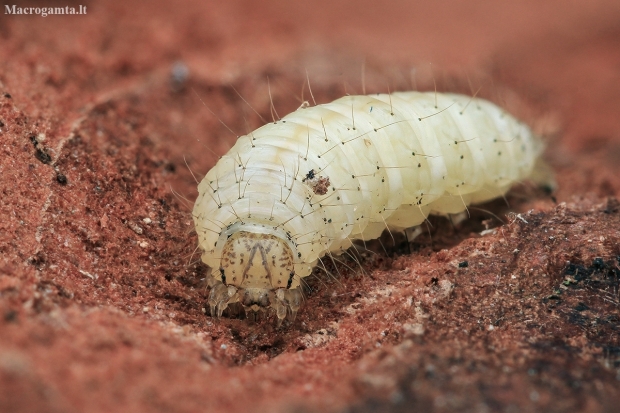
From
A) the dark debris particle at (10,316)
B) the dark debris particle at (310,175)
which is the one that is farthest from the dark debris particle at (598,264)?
the dark debris particle at (10,316)

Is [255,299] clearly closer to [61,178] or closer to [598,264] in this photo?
[61,178]

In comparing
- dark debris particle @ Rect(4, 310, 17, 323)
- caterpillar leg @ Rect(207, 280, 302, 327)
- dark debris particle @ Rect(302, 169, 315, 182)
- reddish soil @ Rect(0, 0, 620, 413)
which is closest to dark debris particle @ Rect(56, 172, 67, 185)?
reddish soil @ Rect(0, 0, 620, 413)

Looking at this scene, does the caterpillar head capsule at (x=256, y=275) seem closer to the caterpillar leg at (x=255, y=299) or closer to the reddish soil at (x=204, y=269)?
the caterpillar leg at (x=255, y=299)

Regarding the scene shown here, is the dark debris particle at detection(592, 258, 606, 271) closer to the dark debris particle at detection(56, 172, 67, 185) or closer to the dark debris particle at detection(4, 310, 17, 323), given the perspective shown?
the dark debris particle at detection(4, 310, 17, 323)

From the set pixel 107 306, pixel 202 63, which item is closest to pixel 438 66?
pixel 202 63

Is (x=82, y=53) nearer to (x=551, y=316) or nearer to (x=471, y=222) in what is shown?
(x=471, y=222)
